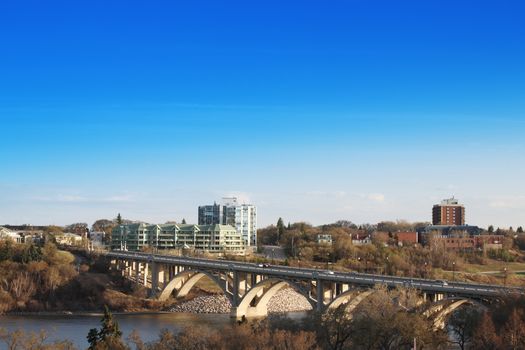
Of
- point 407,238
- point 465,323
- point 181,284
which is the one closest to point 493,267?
point 407,238

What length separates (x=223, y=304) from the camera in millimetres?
75000

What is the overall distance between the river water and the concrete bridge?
3.24 metres

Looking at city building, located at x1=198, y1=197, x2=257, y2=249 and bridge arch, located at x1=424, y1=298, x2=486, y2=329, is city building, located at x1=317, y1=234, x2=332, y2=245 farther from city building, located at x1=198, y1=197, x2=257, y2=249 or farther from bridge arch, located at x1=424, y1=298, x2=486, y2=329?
bridge arch, located at x1=424, y1=298, x2=486, y2=329

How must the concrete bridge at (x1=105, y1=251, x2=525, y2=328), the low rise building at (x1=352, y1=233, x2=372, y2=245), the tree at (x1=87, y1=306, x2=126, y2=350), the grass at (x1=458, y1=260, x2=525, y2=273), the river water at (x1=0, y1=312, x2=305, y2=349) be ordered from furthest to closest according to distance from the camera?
the low rise building at (x1=352, y1=233, x2=372, y2=245)
the grass at (x1=458, y1=260, x2=525, y2=273)
the river water at (x1=0, y1=312, x2=305, y2=349)
the concrete bridge at (x1=105, y1=251, x2=525, y2=328)
the tree at (x1=87, y1=306, x2=126, y2=350)

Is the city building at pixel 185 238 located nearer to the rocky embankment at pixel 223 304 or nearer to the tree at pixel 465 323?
the rocky embankment at pixel 223 304

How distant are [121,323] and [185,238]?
2466 inches

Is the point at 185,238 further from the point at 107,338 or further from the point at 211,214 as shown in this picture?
the point at 107,338

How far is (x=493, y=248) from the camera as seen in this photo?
398 feet

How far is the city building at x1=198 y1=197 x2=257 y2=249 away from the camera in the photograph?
146125 millimetres

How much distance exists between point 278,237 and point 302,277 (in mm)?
84054

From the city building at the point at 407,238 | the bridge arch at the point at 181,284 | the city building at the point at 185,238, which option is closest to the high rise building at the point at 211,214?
the city building at the point at 185,238

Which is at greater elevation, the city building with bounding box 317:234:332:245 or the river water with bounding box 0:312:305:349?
the city building with bounding box 317:234:332:245

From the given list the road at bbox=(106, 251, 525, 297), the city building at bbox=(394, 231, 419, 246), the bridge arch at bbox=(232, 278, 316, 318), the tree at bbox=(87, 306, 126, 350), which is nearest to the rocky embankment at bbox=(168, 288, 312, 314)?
the road at bbox=(106, 251, 525, 297)

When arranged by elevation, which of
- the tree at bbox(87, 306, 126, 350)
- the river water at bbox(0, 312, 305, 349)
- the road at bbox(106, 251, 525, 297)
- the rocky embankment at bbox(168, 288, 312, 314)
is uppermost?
the road at bbox(106, 251, 525, 297)
